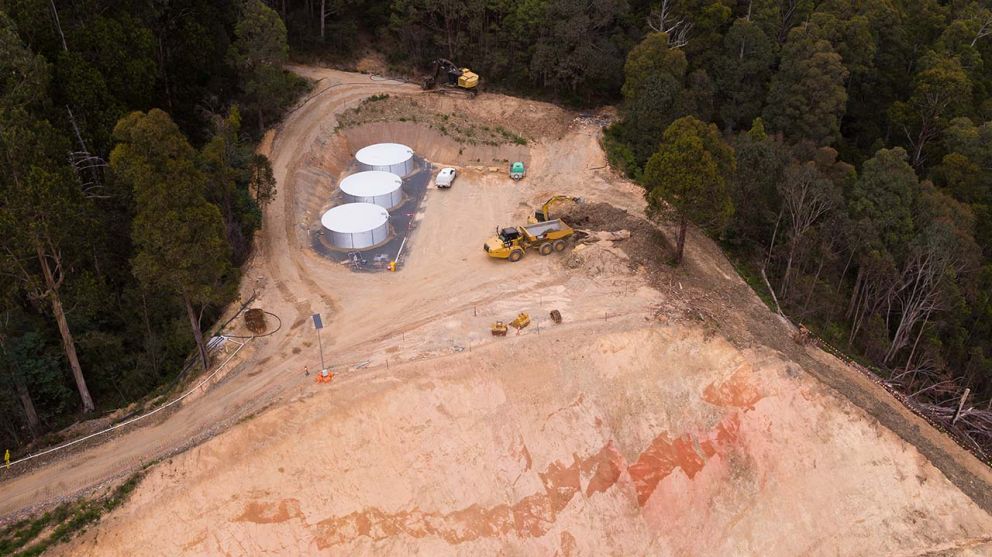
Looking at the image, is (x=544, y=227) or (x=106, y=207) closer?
(x=106, y=207)

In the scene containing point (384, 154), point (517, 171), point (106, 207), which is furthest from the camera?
point (384, 154)

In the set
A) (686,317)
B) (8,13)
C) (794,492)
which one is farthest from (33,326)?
(794,492)

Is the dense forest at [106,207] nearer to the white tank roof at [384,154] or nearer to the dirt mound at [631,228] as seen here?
the white tank roof at [384,154]

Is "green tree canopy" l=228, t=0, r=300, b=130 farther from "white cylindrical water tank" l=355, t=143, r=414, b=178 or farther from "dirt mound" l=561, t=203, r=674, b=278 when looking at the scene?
"dirt mound" l=561, t=203, r=674, b=278

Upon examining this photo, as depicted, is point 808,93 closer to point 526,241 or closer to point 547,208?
point 547,208

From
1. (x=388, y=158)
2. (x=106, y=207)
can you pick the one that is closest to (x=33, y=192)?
(x=106, y=207)

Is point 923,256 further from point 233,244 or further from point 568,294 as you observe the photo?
point 233,244
